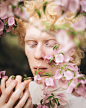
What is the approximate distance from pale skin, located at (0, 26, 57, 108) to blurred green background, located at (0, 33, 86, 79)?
72 cm

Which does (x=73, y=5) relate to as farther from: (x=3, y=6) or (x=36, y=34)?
(x=36, y=34)

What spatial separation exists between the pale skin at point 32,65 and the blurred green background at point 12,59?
721mm

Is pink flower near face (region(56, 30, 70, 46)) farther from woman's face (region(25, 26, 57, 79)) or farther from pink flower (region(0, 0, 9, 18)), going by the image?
woman's face (region(25, 26, 57, 79))

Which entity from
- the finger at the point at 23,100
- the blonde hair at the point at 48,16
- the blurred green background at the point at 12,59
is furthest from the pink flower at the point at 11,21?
the blurred green background at the point at 12,59

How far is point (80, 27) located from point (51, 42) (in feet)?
1.97

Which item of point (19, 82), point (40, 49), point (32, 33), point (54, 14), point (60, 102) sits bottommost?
point (60, 102)

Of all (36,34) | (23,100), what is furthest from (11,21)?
(23,100)

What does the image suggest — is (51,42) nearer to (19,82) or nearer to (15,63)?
(19,82)

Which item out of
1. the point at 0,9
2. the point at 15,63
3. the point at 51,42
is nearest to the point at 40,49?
the point at 51,42

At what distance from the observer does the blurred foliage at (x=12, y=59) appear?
1.80 metres

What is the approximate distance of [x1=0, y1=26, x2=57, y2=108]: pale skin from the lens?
811mm

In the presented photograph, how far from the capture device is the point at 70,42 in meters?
0.41

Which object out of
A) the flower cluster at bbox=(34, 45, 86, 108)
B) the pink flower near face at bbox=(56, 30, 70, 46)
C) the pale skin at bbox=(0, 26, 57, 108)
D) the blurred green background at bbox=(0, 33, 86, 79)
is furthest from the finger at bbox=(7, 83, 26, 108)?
the blurred green background at bbox=(0, 33, 86, 79)

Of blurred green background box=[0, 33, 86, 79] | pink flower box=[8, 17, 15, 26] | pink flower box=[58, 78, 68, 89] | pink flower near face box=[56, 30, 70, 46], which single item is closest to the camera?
pink flower near face box=[56, 30, 70, 46]
